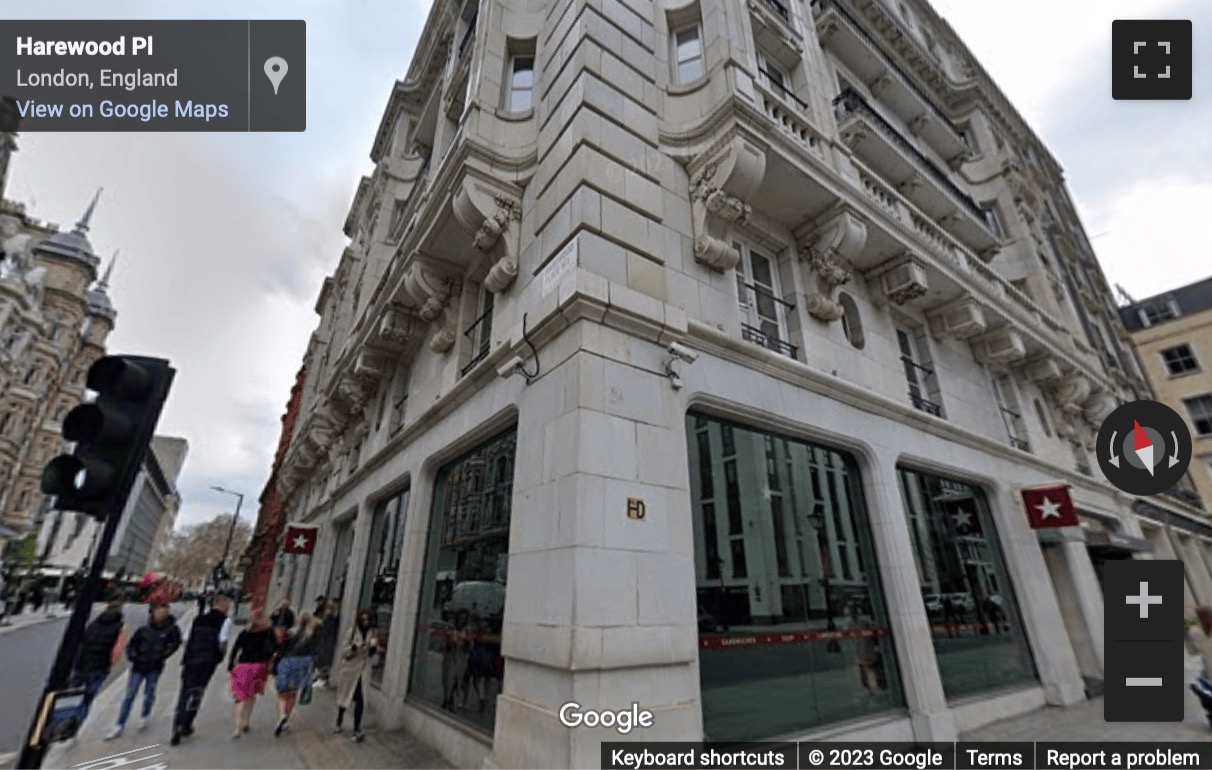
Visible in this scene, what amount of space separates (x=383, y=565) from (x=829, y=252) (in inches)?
414

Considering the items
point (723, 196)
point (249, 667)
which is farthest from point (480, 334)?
point (249, 667)

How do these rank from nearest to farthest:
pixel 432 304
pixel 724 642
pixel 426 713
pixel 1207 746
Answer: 1. pixel 724 642
2. pixel 1207 746
3. pixel 426 713
4. pixel 432 304

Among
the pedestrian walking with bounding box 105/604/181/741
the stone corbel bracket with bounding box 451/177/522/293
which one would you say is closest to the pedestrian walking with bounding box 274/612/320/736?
the pedestrian walking with bounding box 105/604/181/741

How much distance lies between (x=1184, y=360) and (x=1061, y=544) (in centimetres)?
3490

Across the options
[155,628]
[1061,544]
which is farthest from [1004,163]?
[155,628]

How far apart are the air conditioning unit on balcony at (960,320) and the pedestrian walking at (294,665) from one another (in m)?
13.7

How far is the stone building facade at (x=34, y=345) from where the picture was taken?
44.0m

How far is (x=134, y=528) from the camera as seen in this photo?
304ft

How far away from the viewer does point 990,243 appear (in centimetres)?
1451

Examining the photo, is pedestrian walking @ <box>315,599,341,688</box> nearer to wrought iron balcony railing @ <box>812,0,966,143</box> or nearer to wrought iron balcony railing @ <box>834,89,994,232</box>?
wrought iron balcony railing @ <box>834,89,994,232</box>

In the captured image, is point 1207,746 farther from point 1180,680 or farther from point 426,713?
point 426,713

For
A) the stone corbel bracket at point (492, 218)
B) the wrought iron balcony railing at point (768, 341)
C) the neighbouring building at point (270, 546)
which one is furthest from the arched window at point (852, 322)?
the neighbouring building at point (270, 546)

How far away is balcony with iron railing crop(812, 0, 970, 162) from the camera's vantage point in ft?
43.5

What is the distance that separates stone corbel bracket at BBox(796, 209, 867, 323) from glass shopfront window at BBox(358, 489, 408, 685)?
8.40m
